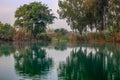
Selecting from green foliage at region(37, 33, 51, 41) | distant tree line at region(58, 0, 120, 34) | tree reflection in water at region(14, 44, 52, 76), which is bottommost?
tree reflection in water at region(14, 44, 52, 76)

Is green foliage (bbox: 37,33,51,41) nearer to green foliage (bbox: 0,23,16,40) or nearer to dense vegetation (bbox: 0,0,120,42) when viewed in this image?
dense vegetation (bbox: 0,0,120,42)

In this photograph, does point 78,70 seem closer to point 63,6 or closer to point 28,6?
point 63,6

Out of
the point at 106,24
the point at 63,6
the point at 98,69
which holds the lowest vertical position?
the point at 98,69

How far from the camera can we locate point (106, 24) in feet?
188

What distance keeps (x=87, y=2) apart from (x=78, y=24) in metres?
7.13

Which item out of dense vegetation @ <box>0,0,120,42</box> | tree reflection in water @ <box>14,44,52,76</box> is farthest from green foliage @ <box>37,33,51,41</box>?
tree reflection in water @ <box>14,44,52,76</box>

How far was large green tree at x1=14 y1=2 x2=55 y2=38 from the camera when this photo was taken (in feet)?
244

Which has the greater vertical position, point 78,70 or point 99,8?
point 99,8

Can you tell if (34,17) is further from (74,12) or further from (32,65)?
(32,65)

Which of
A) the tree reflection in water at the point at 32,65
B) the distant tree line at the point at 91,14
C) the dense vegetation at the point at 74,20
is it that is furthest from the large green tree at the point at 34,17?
the tree reflection in water at the point at 32,65

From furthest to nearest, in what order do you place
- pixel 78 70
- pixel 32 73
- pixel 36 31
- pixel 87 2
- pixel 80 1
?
1. pixel 36 31
2. pixel 80 1
3. pixel 87 2
4. pixel 78 70
5. pixel 32 73

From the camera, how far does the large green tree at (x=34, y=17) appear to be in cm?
7425

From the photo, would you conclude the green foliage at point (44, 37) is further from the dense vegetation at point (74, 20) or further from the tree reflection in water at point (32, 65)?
the tree reflection in water at point (32, 65)

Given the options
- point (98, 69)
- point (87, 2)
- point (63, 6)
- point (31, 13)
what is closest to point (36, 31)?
point (31, 13)
